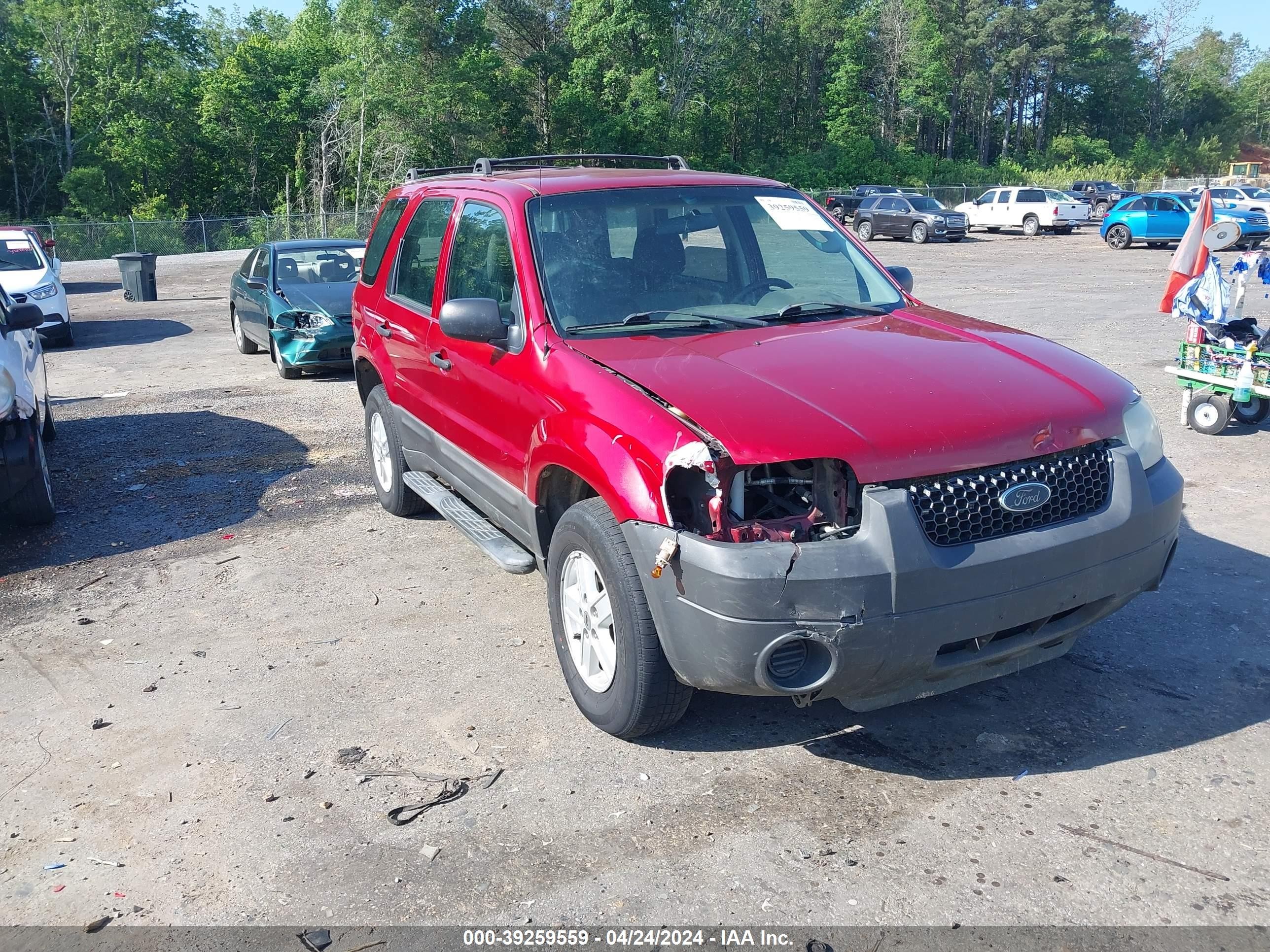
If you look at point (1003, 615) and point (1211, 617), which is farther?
point (1211, 617)

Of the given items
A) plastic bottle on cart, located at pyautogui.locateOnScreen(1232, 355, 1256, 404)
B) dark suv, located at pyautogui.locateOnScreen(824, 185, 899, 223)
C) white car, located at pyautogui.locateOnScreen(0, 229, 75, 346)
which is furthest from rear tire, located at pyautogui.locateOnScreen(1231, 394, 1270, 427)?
dark suv, located at pyautogui.locateOnScreen(824, 185, 899, 223)

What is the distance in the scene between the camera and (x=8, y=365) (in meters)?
6.62

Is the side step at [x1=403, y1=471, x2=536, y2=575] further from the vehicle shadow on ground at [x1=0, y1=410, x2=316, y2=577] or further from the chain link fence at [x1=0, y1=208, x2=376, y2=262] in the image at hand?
the chain link fence at [x1=0, y1=208, x2=376, y2=262]

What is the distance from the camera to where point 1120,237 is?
109 ft

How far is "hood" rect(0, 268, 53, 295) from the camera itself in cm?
1528

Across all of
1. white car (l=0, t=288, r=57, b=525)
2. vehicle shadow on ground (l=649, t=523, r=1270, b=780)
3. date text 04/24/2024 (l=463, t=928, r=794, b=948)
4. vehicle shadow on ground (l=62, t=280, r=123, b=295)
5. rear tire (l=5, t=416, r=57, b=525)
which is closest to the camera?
date text 04/24/2024 (l=463, t=928, r=794, b=948)

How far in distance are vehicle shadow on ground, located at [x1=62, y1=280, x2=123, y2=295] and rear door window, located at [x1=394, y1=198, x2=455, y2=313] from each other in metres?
22.5

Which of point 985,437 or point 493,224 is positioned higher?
point 493,224

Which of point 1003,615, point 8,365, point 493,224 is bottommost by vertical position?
point 1003,615

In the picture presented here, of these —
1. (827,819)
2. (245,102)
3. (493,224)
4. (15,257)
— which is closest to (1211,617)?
(827,819)

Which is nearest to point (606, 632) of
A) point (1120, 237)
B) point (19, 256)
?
point (19, 256)

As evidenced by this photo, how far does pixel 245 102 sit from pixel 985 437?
5333 cm

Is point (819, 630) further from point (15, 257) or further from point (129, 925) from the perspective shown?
point (15, 257)

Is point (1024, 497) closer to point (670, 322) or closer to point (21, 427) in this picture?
point (670, 322)
